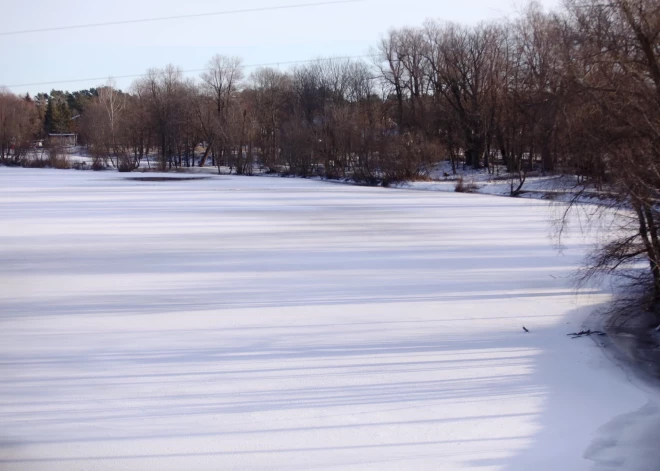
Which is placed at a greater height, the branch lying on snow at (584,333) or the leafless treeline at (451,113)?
the leafless treeline at (451,113)

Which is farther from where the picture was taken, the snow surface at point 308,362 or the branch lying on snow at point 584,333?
the branch lying on snow at point 584,333

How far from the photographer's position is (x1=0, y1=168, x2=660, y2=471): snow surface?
18.6 feet

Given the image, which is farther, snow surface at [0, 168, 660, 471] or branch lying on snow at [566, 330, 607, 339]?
branch lying on snow at [566, 330, 607, 339]

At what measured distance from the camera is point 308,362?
7750 mm

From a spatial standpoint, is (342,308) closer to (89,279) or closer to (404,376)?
(404,376)

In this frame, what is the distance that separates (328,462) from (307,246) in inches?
432

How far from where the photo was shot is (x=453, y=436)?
586 centimetres

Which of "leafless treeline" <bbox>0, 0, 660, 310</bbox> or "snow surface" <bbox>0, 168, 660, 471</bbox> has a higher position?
"leafless treeline" <bbox>0, 0, 660, 310</bbox>

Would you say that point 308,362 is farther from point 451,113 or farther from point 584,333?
point 451,113

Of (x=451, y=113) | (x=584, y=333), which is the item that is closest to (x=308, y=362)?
(x=584, y=333)

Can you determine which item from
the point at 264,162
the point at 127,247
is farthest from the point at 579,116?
the point at 264,162

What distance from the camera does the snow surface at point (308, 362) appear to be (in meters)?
5.66

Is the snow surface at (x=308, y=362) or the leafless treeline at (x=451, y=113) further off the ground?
the leafless treeline at (x=451, y=113)

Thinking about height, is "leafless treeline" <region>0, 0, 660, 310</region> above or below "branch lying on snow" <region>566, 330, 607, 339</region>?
above
